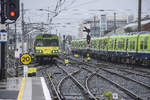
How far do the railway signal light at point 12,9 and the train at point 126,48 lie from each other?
14.5 meters

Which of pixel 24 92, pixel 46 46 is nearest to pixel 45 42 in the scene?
pixel 46 46

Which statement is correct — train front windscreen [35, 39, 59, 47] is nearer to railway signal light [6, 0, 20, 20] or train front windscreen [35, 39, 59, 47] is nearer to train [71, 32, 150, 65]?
train [71, 32, 150, 65]

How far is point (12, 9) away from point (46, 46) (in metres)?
15.4

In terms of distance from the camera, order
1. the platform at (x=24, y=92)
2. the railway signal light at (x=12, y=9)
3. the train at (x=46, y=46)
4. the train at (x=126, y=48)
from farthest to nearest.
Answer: the train at (x=46, y=46)
the train at (x=126, y=48)
the railway signal light at (x=12, y=9)
the platform at (x=24, y=92)

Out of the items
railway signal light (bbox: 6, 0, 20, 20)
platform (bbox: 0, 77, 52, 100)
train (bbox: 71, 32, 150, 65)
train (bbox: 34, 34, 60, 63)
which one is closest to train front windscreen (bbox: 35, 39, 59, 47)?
train (bbox: 34, 34, 60, 63)

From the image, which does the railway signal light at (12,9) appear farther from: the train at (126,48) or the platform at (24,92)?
the train at (126,48)

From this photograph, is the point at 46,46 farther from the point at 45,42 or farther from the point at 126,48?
the point at 126,48

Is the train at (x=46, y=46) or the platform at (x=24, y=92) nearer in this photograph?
the platform at (x=24, y=92)

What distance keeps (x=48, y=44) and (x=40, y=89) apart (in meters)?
15.5

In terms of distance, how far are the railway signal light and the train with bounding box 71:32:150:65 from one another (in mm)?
14453

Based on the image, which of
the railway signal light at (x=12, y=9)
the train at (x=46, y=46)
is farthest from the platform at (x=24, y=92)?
the train at (x=46, y=46)

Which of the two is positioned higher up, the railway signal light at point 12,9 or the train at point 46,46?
the railway signal light at point 12,9

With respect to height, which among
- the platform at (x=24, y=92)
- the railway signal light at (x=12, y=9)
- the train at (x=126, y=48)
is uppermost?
the railway signal light at (x=12, y=9)

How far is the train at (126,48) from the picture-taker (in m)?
23.5
